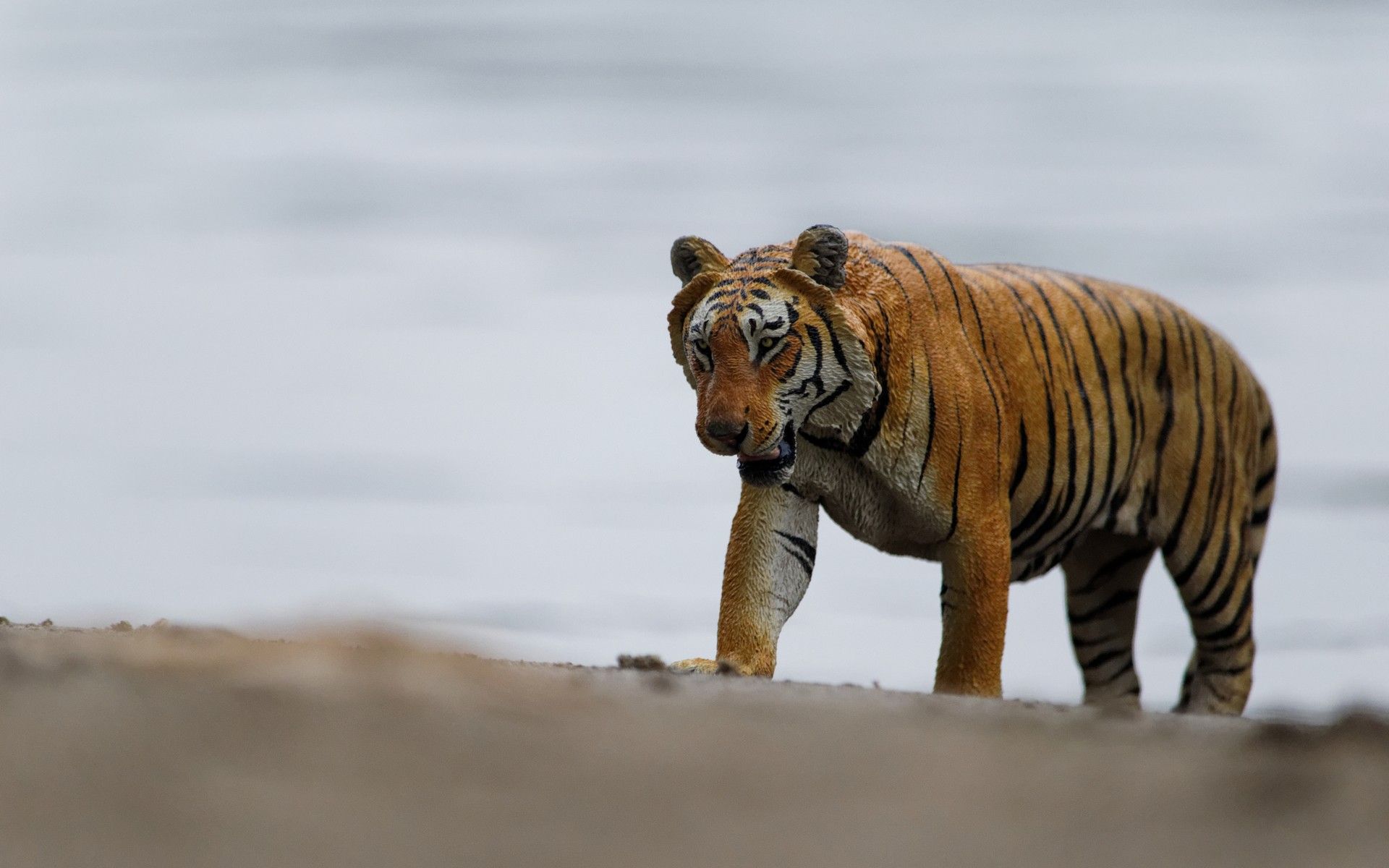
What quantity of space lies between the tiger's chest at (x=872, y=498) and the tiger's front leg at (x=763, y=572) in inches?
4.5

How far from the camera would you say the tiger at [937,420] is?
20.7 feet

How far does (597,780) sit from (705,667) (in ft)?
9.03

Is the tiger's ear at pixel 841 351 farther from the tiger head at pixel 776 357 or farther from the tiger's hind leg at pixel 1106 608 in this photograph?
the tiger's hind leg at pixel 1106 608

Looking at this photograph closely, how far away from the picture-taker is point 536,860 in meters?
3.14

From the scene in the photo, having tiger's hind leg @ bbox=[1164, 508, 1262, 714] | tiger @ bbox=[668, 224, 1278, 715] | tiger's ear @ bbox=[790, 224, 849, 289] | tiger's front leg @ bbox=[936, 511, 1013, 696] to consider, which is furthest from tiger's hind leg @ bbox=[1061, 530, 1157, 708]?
tiger's ear @ bbox=[790, 224, 849, 289]

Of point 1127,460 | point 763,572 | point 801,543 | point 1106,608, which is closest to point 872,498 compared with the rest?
point 801,543

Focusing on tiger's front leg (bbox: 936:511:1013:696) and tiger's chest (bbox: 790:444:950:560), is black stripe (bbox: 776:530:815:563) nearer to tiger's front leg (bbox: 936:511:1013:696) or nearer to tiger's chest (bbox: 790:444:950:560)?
tiger's chest (bbox: 790:444:950:560)

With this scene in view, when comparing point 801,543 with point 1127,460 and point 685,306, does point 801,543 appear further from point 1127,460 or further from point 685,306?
point 1127,460

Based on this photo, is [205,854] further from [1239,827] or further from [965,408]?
[965,408]

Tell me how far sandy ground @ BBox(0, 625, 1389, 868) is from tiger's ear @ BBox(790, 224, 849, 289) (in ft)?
7.86

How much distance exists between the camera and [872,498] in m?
6.73

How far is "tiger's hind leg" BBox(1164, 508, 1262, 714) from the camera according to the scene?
8.44 m

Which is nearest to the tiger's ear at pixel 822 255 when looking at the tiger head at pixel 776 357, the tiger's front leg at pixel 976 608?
the tiger head at pixel 776 357

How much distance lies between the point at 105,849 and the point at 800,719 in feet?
5.26
